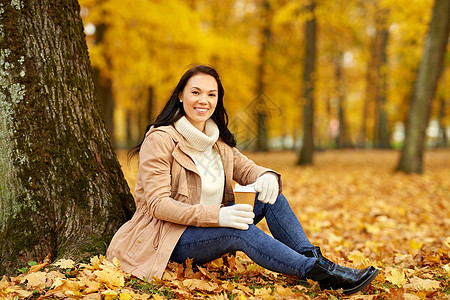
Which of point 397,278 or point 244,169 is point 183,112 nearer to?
point 244,169

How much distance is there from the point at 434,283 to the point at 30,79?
9.68ft

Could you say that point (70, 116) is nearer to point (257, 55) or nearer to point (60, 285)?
point (60, 285)

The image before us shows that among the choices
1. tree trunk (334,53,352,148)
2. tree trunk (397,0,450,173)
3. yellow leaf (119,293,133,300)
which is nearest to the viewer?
yellow leaf (119,293,133,300)

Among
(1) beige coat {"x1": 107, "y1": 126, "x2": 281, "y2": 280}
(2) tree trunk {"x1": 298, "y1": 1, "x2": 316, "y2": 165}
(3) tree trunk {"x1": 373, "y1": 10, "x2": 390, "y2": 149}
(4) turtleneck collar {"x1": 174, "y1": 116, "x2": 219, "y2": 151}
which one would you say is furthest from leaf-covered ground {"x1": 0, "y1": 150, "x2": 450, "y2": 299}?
(3) tree trunk {"x1": 373, "y1": 10, "x2": 390, "y2": 149}

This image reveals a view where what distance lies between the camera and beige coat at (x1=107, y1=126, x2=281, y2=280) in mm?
2479

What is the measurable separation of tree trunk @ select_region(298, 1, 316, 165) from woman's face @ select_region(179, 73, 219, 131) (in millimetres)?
8846

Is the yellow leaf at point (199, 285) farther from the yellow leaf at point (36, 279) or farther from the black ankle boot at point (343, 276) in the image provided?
the yellow leaf at point (36, 279)

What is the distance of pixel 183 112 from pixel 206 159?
0.38 metres

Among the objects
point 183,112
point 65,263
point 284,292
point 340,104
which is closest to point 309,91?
point 183,112

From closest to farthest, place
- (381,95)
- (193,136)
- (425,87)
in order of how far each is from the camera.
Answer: (193,136) < (425,87) < (381,95)

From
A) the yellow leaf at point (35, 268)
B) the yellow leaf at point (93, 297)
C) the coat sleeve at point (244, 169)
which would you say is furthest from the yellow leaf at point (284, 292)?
the yellow leaf at point (35, 268)

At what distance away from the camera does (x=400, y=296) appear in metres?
2.36

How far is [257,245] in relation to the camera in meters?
2.46

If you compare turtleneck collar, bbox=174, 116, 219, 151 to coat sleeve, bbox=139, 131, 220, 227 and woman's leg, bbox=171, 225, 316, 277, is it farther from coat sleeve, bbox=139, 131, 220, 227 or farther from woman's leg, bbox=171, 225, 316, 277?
woman's leg, bbox=171, 225, 316, 277
